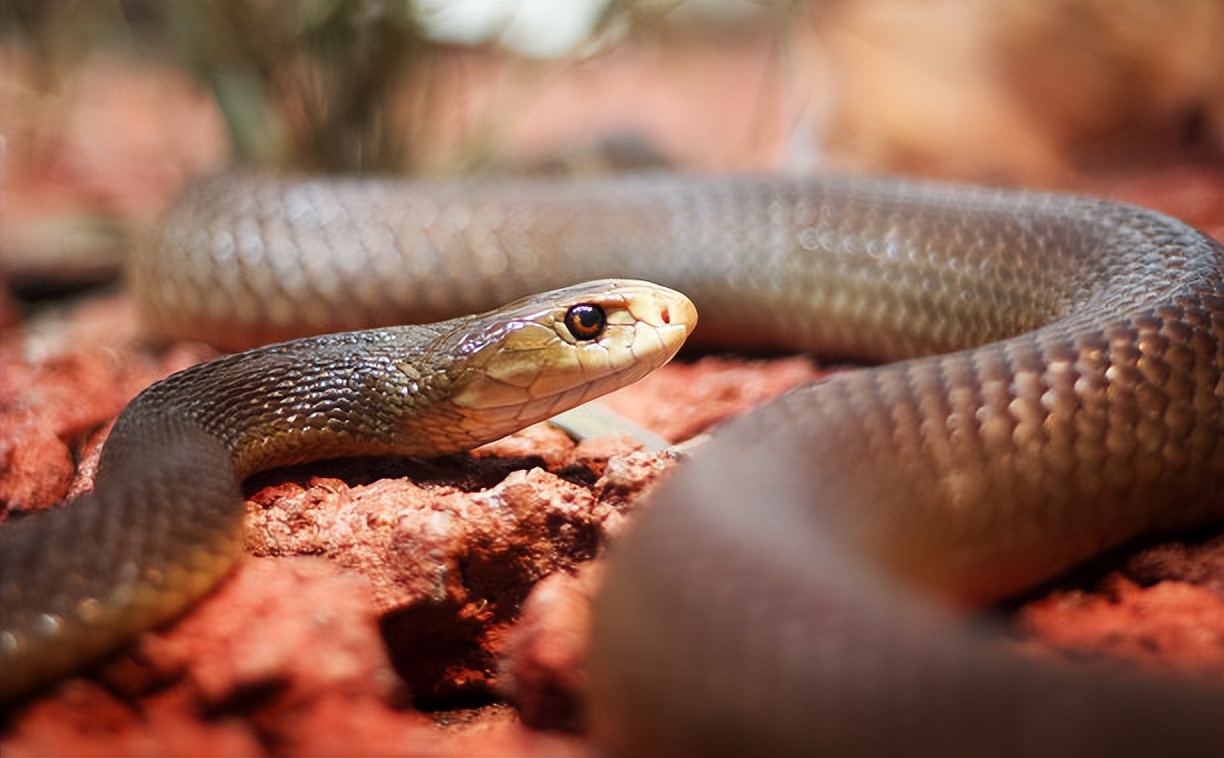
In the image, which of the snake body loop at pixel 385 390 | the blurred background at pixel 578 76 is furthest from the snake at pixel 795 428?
the blurred background at pixel 578 76

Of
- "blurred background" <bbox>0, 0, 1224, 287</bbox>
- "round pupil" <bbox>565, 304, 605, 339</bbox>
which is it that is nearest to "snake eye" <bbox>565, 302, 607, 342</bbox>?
"round pupil" <bbox>565, 304, 605, 339</bbox>

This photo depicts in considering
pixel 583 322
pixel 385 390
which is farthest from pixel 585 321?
pixel 385 390

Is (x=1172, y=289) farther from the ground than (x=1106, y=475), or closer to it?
farther from the ground

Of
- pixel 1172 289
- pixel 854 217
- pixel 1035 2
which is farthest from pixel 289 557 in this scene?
pixel 1035 2

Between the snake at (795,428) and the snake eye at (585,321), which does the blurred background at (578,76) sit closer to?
the snake at (795,428)

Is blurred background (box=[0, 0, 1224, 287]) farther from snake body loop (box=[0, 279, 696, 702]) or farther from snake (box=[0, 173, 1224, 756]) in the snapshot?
snake body loop (box=[0, 279, 696, 702])

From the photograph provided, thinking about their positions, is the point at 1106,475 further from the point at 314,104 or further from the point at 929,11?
the point at 929,11
